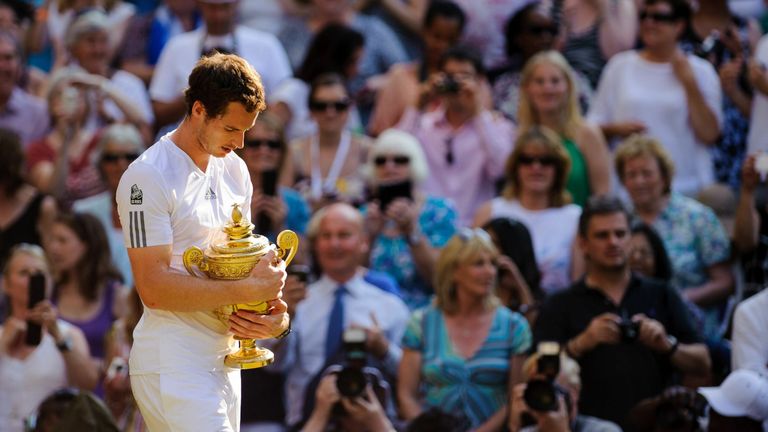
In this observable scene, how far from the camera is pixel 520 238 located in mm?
8891

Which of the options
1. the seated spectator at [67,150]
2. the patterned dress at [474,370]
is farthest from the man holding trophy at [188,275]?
the seated spectator at [67,150]

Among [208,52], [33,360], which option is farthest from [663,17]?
[33,360]

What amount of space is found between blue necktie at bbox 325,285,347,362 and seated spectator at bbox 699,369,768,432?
2.26m

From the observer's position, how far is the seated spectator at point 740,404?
723 centimetres

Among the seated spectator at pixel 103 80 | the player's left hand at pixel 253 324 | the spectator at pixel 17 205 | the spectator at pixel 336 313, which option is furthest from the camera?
the seated spectator at pixel 103 80

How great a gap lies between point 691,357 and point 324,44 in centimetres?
437

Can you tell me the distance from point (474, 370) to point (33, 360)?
257cm

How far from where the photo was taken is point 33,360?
8461mm

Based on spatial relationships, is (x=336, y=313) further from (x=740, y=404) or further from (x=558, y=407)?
(x=740, y=404)

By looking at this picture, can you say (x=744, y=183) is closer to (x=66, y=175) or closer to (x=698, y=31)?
(x=698, y=31)

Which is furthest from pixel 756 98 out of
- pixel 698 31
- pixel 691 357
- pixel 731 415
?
pixel 731 415

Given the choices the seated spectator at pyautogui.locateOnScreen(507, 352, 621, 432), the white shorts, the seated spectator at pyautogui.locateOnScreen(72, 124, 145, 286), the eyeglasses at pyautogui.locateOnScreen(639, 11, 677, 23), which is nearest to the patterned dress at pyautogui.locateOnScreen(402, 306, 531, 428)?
the seated spectator at pyautogui.locateOnScreen(507, 352, 621, 432)

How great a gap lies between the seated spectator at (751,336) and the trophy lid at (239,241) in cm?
326

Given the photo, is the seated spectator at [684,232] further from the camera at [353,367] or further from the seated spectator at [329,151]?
the camera at [353,367]
